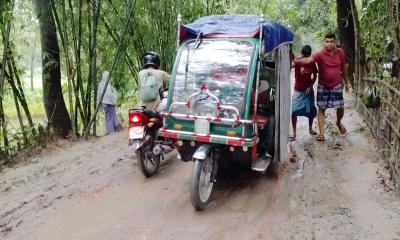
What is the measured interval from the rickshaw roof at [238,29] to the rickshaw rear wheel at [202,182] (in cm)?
137

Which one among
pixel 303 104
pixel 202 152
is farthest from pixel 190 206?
pixel 303 104

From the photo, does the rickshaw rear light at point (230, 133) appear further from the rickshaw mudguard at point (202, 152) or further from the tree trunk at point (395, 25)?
the tree trunk at point (395, 25)

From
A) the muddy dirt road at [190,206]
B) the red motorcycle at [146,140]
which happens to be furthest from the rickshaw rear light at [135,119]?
the muddy dirt road at [190,206]

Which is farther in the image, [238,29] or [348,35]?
[348,35]

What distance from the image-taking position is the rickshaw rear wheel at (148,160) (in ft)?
17.4

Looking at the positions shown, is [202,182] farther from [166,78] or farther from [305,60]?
[305,60]

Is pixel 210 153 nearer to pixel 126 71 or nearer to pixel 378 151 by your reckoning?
pixel 378 151

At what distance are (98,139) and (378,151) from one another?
494cm

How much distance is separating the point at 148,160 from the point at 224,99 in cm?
147

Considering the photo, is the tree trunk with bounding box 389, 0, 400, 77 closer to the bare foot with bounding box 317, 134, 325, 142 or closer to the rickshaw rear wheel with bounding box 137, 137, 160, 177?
the bare foot with bounding box 317, 134, 325, 142

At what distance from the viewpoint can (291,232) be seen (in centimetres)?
393

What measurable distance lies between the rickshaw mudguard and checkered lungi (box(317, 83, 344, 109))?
112 inches

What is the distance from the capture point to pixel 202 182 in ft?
14.6

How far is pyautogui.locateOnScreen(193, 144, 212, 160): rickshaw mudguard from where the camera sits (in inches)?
169
